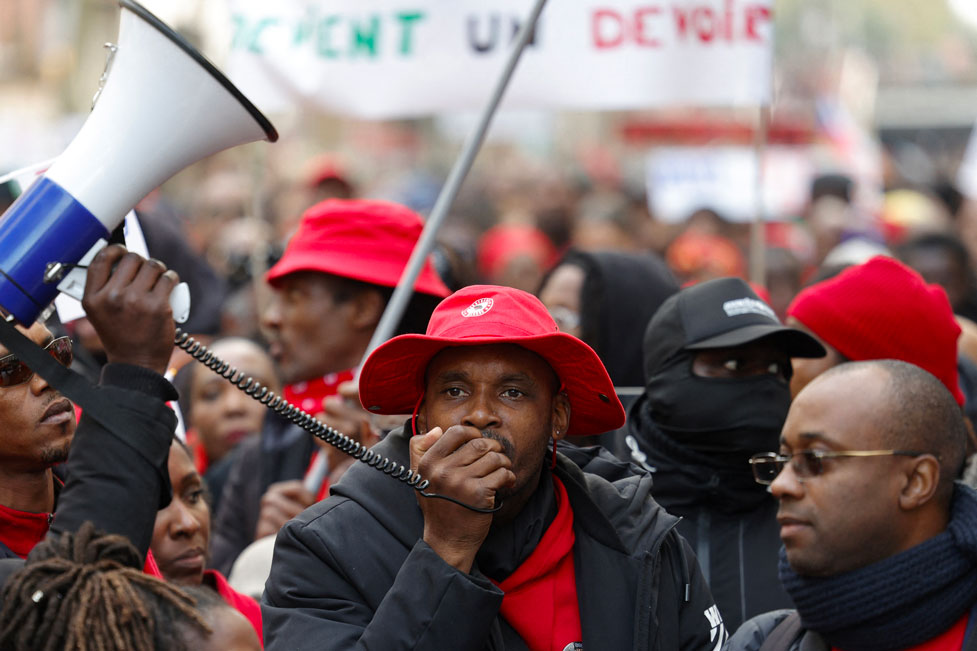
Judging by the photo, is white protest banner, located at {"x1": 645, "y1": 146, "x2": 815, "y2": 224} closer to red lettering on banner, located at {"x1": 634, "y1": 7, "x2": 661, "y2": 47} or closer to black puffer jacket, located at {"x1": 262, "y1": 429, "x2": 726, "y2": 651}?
red lettering on banner, located at {"x1": 634, "y1": 7, "x2": 661, "y2": 47}

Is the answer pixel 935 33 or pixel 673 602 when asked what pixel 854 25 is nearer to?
pixel 935 33

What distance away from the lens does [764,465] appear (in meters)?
3.25

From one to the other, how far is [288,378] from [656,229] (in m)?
8.57

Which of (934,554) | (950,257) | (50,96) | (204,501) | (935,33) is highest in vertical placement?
(934,554)

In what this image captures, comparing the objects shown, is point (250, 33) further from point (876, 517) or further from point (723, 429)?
point (876, 517)

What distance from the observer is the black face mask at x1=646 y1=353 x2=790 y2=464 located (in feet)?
12.8

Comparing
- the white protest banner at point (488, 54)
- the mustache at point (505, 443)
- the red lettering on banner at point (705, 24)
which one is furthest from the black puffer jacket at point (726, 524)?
the red lettering on banner at point (705, 24)

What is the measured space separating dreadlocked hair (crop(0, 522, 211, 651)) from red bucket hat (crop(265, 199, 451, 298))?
2349mm

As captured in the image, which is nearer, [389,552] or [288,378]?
[389,552]

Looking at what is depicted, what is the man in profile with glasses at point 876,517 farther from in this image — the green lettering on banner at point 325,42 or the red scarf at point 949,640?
the green lettering on banner at point 325,42

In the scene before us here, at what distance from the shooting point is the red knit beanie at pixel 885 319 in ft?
14.0

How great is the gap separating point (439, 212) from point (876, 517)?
1946 millimetres

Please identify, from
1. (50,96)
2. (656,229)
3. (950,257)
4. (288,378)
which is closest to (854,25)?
(50,96)

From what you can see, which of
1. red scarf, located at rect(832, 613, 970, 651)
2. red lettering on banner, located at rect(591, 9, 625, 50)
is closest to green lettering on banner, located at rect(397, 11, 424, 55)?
red lettering on banner, located at rect(591, 9, 625, 50)
